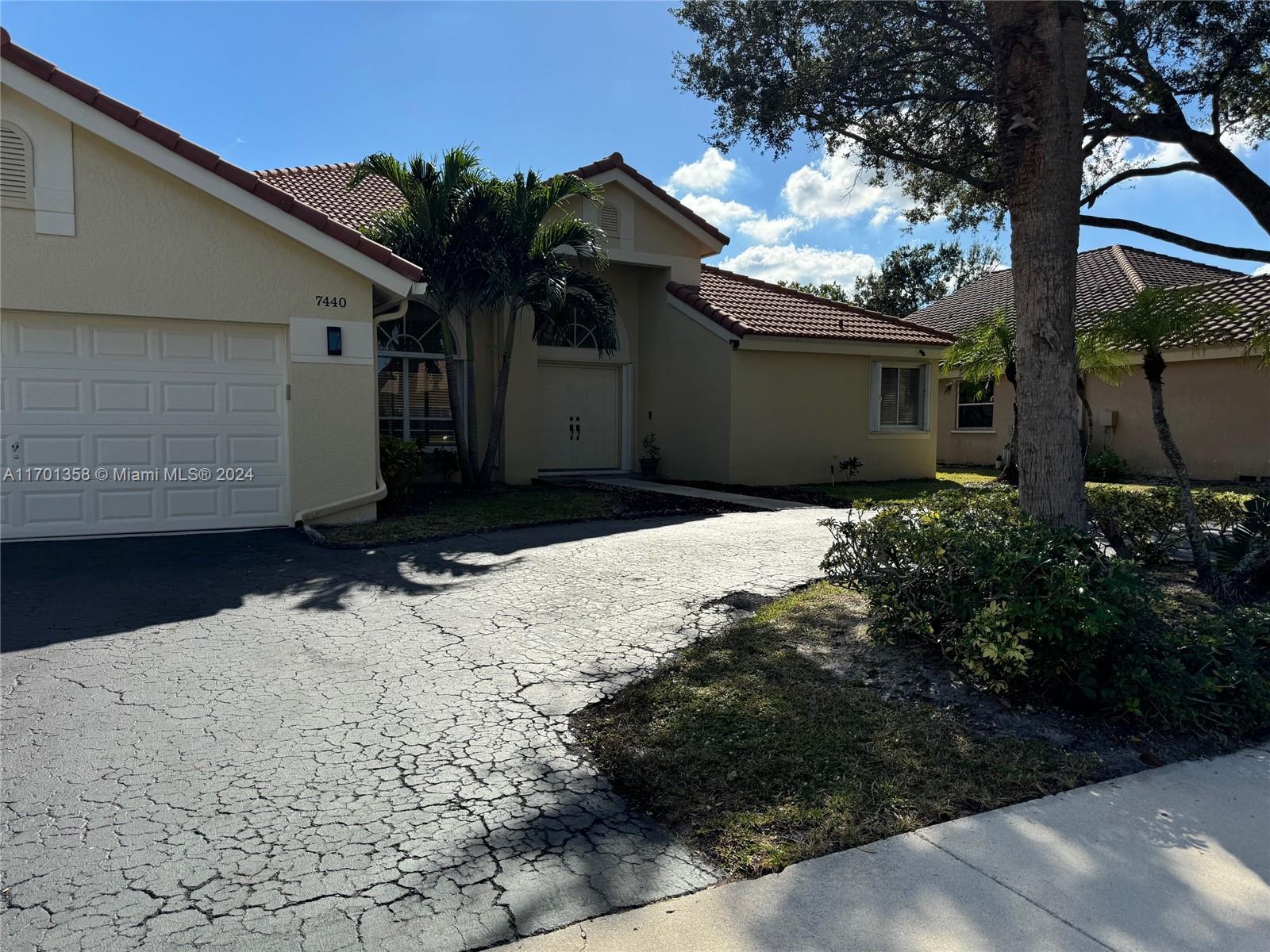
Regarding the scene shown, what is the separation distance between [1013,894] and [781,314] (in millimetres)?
15172

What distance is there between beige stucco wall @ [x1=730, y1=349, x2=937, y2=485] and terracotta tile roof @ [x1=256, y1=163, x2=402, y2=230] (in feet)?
22.9

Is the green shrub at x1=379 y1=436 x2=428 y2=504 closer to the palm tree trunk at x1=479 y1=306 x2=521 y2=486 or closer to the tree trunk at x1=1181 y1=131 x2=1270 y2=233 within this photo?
the palm tree trunk at x1=479 y1=306 x2=521 y2=486

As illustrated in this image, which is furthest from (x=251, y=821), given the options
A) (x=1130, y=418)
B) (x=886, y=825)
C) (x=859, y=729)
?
(x=1130, y=418)

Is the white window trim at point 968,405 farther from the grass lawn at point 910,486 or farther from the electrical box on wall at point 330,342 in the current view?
the electrical box on wall at point 330,342

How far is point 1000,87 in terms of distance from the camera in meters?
5.93

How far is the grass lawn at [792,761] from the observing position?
3414mm

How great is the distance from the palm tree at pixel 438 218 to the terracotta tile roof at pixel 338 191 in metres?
1.43

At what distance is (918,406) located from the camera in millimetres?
18031

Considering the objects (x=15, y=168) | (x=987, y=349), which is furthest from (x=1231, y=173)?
(x=15, y=168)

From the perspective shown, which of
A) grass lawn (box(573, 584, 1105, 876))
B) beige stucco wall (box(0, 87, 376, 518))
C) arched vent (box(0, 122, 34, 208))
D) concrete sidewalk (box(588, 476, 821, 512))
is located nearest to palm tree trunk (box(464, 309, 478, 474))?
concrete sidewalk (box(588, 476, 821, 512))

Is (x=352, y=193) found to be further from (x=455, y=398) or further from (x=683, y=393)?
(x=683, y=393)

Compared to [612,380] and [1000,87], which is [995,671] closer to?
[1000,87]

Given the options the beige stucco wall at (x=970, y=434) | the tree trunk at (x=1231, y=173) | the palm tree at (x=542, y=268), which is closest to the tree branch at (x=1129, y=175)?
the tree trunk at (x=1231, y=173)

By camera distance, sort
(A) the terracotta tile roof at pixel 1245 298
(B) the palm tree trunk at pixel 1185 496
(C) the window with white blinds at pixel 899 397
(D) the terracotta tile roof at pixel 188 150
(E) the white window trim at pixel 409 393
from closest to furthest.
A: 1. (B) the palm tree trunk at pixel 1185 496
2. (D) the terracotta tile roof at pixel 188 150
3. (E) the white window trim at pixel 409 393
4. (A) the terracotta tile roof at pixel 1245 298
5. (C) the window with white blinds at pixel 899 397
